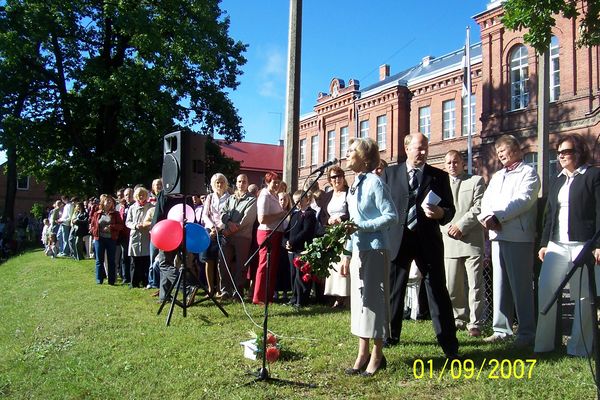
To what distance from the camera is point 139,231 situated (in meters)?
11.0

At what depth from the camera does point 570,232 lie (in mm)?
5016

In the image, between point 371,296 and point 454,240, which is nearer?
point 371,296

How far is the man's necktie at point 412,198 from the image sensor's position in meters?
5.23

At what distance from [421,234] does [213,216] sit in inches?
178

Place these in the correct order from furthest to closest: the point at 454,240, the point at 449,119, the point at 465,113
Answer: the point at 449,119
the point at 465,113
the point at 454,240

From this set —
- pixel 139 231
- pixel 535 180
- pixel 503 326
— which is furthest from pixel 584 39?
pixel 139 231

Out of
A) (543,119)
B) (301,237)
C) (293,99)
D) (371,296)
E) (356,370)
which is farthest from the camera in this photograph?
(543,119)

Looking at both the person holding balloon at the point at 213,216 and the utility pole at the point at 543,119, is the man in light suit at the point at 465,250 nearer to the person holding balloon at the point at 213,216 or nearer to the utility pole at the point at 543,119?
the person holding balloon at the point at 213,216

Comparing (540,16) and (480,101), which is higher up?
(480,101)

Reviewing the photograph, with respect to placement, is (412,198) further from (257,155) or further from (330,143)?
(257,155)

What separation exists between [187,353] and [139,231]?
5.65m

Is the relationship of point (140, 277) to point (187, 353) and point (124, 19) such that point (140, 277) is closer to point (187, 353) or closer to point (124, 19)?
point (187, 353)

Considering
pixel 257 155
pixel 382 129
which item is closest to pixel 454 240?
pixel 382 129

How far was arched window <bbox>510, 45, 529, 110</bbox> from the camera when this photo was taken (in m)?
26.7
